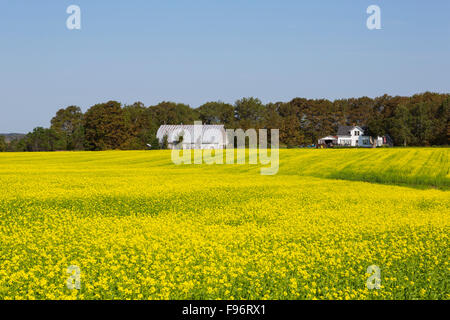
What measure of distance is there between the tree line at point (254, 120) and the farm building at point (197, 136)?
6418mm

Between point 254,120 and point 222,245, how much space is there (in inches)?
6219

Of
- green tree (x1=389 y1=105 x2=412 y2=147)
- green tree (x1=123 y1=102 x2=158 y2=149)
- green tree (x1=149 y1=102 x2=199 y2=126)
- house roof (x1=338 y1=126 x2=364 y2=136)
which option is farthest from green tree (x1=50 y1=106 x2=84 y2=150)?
green tree (x1=389 y1=105 x2=412 y2=147)

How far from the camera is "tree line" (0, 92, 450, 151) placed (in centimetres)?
13062

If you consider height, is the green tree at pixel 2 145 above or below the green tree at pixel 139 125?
below

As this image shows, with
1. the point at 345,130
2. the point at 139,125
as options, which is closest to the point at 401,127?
the point at 345,130

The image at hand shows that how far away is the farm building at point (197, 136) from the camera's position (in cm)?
13625

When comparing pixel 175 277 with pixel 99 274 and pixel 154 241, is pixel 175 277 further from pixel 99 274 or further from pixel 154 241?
pixel 154 241

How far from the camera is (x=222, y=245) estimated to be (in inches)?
566

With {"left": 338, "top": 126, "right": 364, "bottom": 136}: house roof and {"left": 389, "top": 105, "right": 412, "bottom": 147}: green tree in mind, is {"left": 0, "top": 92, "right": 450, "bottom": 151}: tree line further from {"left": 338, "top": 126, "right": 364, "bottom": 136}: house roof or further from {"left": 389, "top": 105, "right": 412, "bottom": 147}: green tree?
{"left": 338, "top": 126, "right": 364, "bottom": 136}: house roof

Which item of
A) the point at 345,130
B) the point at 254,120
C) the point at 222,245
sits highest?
the point at 254,120

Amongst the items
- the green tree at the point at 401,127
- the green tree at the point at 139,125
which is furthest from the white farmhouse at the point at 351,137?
the green tree at the point at 139,125

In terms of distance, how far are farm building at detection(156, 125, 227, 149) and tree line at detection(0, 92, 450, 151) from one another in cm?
642

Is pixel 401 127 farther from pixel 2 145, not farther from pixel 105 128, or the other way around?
pixel 2 145

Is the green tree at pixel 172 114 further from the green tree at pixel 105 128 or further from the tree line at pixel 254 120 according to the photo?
the green tree at pixel 105 128
